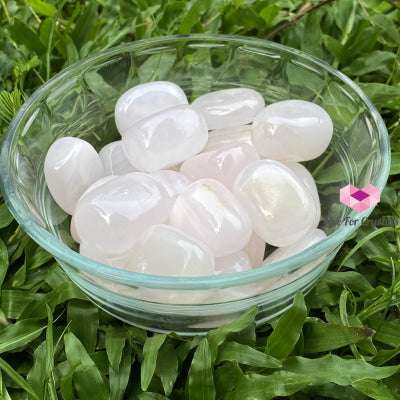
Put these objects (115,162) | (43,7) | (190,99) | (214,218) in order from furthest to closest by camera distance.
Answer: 1. (43,7)
2. (190,99)
3. (115,162)
4. (214,218)

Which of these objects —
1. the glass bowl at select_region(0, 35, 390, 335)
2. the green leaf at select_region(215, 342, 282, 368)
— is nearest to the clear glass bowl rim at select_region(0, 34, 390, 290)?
the glass bowl at select_region(0, 35, 390, 335)

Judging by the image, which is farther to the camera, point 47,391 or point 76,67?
point 76,67

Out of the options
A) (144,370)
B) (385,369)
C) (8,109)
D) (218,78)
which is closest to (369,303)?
(385,369)


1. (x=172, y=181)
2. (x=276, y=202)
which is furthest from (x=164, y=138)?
(x=276, y=202)

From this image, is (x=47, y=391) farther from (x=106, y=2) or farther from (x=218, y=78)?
(x=106, y=2)

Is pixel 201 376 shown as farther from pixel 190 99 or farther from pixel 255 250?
pixel 190 99
